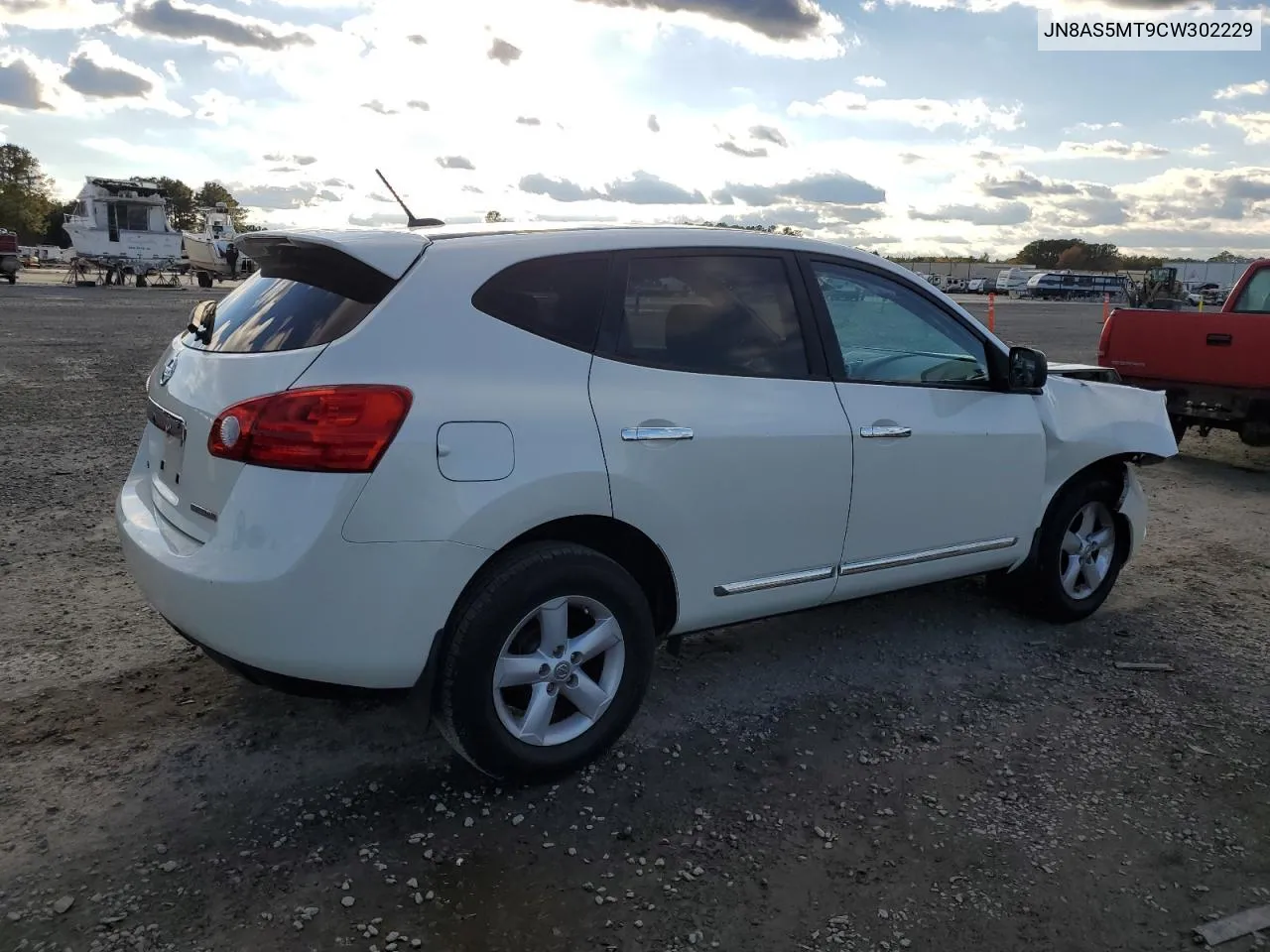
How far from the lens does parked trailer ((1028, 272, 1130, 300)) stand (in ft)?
278

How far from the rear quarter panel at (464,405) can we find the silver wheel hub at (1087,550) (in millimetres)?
2793

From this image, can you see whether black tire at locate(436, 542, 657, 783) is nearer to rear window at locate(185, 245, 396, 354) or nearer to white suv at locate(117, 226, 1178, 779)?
white suv at locate(117, 226, 1178, 779)

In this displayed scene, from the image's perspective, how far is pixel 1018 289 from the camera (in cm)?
8838

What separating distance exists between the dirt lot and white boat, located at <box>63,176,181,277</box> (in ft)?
113

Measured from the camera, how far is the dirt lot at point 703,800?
8.77 feet

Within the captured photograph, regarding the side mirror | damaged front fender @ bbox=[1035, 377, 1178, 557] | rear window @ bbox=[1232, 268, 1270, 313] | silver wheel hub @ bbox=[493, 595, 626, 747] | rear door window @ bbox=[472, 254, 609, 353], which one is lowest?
silver wheel hub @ bbox=[493, 595, 626, 747]

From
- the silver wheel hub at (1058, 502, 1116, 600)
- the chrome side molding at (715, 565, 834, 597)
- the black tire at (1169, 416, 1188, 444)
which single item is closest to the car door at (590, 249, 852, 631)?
the chrome side molding at (715, 565, 834, 597)

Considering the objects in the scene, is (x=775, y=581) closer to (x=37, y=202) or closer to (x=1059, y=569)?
(x=1059, y=569)

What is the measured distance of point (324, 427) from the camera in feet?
9.18

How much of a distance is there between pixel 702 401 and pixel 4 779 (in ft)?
8.41

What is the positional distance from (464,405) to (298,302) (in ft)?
2.20

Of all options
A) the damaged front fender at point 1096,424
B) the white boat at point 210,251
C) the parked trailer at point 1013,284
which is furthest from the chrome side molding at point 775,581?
the parked trailer at point 1013,284

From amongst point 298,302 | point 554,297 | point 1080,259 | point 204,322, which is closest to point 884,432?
point 554,297

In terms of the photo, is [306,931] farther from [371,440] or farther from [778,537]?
[778,537]
